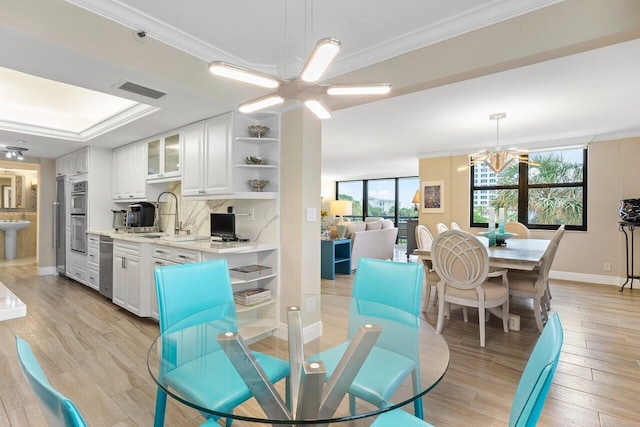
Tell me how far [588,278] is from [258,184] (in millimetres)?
5659

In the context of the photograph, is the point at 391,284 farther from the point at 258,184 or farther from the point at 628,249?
the point at 628,249

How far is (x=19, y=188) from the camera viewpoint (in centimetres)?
754

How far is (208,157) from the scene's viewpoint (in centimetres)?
339


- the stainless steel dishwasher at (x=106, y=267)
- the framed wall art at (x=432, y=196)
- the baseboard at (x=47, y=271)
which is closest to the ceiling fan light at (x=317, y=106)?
the stainless steel dishwasher at (x=106, y=267)

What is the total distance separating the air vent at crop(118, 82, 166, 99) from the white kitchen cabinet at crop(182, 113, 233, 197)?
65 centimetres

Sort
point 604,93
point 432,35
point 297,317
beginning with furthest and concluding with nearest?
1. point 604,93
2. point 432,35
3. point 297,317

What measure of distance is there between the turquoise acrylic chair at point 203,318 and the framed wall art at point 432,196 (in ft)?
18.5

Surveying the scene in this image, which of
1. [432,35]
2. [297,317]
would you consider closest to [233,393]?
[297,317]

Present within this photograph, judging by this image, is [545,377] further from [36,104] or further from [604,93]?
[36,104]

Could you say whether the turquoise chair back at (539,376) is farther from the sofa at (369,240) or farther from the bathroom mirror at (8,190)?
the bathroom mirror at (8,190)

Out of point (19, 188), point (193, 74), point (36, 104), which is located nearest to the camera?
point (193, 74)

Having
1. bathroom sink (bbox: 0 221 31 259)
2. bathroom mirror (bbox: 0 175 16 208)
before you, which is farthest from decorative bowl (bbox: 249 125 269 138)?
bathroom mirror (bbox: 0 175 16 208)

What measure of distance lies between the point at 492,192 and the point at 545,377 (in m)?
6.39

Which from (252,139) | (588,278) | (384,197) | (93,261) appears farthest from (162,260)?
(384,197)
